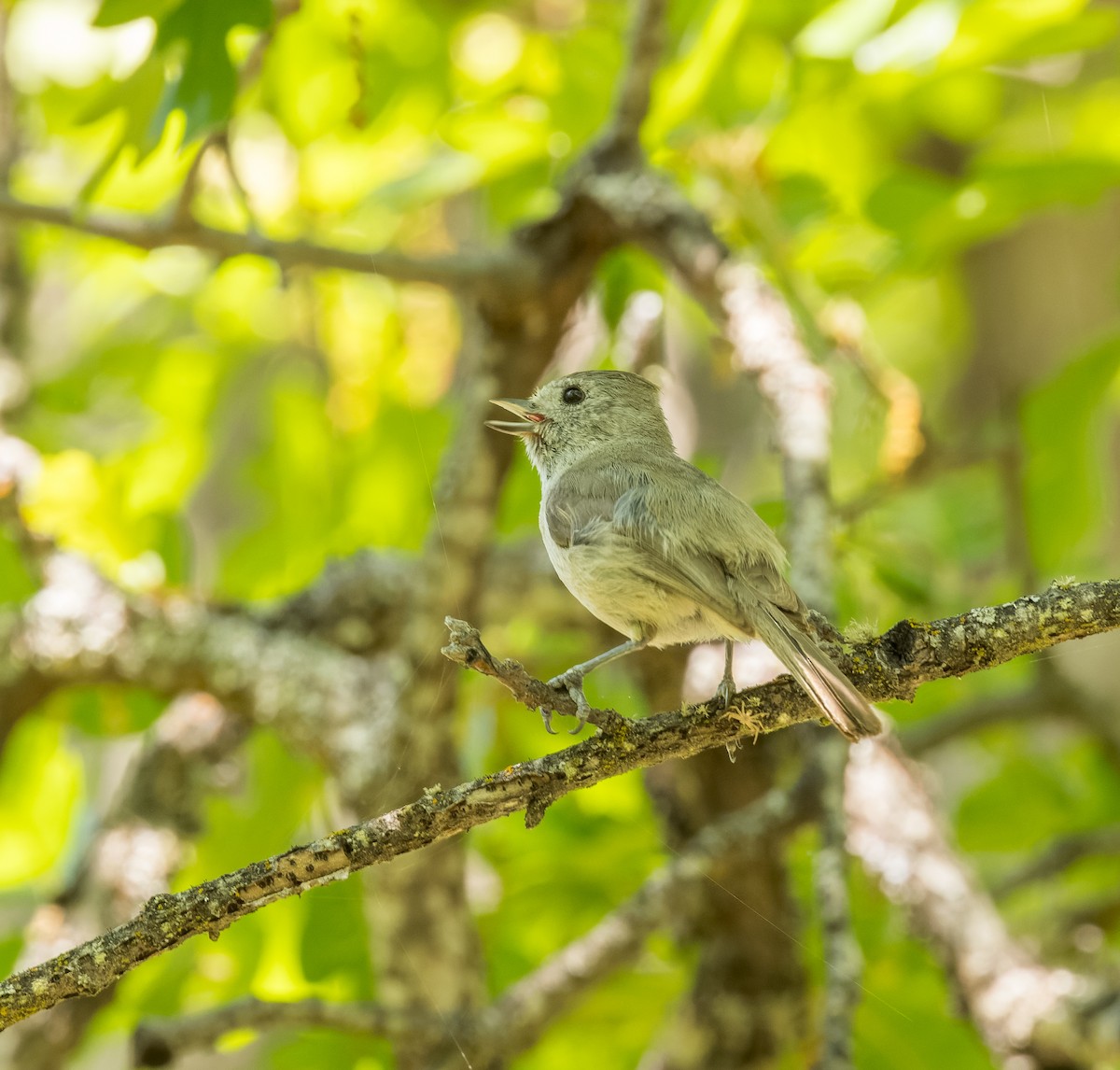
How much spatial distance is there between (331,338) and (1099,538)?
3015mm

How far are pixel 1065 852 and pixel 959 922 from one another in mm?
1174

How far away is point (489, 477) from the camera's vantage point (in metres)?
3.22

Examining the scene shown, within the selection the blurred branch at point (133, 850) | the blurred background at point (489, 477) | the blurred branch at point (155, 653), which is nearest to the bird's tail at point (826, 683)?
the blurred background at point (489, 477)

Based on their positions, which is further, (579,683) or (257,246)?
(257,246)

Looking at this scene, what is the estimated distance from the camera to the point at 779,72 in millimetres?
3725

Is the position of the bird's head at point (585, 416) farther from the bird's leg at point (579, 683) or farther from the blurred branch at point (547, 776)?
the blurred branch at point (547, 776)

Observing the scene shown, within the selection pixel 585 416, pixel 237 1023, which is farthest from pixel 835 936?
pixel 237 1023

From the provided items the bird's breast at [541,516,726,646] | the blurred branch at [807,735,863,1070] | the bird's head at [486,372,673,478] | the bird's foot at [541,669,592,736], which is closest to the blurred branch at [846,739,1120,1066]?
the blurred branch at [807,735,863,1070]

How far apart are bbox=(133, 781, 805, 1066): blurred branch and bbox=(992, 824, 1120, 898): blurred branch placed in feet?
5.05

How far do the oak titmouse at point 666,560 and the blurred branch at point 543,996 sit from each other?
779 mm

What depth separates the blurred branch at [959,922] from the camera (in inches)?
110

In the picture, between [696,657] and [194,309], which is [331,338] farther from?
[696,657]

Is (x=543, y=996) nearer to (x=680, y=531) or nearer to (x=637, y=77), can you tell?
(x=680, y=531)

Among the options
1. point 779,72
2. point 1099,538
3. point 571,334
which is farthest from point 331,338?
point 1099,538
